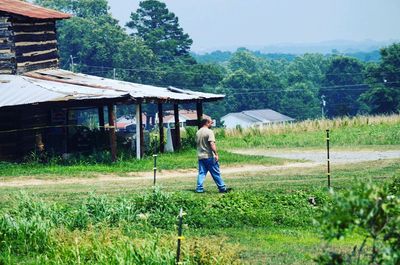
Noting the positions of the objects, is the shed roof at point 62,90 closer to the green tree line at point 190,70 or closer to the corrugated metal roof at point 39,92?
the corrugated metal roof at point 39,92

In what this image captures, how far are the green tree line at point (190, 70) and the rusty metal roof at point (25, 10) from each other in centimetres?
5998

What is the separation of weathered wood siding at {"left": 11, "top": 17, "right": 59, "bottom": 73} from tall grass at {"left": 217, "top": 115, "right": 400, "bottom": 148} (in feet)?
28.5

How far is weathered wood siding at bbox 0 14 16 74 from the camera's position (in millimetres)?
36531

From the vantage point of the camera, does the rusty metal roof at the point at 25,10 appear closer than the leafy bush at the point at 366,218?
No

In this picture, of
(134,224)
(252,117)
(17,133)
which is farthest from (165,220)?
(252,117)

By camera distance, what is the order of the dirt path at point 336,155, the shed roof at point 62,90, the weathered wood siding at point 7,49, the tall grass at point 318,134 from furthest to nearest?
the tall grass at point 318,134 → the weathered wood siding at point 7,49 → the dirt path at point 336,155 → the shed roof at point 62,90

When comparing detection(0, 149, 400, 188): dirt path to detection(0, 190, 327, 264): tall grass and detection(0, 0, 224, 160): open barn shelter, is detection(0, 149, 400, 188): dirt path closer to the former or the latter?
detection(0, 0, 224, 160): open barn shelter

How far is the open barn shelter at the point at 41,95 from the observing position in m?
32.8

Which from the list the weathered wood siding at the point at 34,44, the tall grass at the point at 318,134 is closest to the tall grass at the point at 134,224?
the weathered wood siding at the point at 34,44

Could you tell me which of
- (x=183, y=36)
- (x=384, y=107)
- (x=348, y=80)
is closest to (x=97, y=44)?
(x=183, y=36)

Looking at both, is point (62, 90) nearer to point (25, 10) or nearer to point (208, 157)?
point (25, 10)

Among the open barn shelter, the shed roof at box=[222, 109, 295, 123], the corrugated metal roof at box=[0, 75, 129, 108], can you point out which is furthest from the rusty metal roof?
the shed roof at box=[222, 109, 295, 123]

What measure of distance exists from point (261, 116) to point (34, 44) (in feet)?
277

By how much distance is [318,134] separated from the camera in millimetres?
48406
